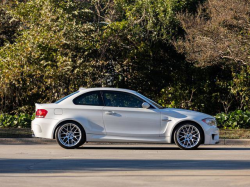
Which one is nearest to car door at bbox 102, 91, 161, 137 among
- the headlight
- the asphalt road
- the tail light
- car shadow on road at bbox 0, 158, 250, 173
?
the asphalt road

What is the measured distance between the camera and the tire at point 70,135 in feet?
45.5

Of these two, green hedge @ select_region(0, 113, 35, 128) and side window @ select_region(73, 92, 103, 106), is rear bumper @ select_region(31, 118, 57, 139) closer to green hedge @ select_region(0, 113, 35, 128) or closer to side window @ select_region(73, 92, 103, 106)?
side window @ select_region(73, 92, 103, 106)

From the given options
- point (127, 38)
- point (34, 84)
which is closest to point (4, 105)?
point (34, 84)

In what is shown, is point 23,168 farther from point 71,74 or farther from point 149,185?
point 71,74

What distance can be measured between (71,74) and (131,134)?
7745 millimetres

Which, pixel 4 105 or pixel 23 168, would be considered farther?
pixel 4 105

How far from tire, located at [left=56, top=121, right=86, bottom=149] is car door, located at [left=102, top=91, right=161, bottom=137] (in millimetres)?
662

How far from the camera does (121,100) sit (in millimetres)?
13891

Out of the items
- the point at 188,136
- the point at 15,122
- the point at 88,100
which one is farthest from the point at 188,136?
the point at 15,122

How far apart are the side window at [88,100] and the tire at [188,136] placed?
2.07 m

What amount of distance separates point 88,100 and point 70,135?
3.25 feet

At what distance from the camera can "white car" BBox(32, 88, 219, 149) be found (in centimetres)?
1384

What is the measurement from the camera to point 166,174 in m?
9.47

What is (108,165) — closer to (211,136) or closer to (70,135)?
(70,135)
